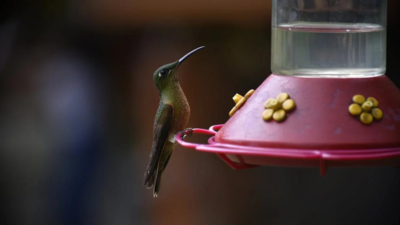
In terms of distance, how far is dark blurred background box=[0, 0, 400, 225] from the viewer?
602 centimetres

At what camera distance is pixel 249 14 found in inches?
229

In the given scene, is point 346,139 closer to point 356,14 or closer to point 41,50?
point 356,14

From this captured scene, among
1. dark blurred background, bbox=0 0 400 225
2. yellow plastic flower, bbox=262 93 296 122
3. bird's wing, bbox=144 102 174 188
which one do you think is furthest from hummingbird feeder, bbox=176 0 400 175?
dark blurred background, bbox=0 0 400 225

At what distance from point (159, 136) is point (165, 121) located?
3.6 inches

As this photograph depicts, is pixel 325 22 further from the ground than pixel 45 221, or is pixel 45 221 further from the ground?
pixel 325 22

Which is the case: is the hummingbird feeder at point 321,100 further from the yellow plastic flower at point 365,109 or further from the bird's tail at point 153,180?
the bird's tail at point 153,180

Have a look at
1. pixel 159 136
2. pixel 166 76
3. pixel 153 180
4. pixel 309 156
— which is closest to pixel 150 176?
pixel 153 180

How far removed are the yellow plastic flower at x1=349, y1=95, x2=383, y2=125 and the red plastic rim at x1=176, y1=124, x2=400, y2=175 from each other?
0.14 metres

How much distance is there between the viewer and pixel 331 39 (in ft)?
8.53

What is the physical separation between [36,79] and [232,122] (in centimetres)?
444

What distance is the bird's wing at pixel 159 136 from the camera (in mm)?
3594

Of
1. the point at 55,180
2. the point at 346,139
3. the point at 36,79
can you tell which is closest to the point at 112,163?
the point at 55,180

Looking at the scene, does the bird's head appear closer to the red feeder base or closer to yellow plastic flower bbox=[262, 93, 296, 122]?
the red feeder base

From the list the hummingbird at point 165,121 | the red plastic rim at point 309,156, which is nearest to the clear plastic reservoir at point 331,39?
the red plastic rim at point 309,156
